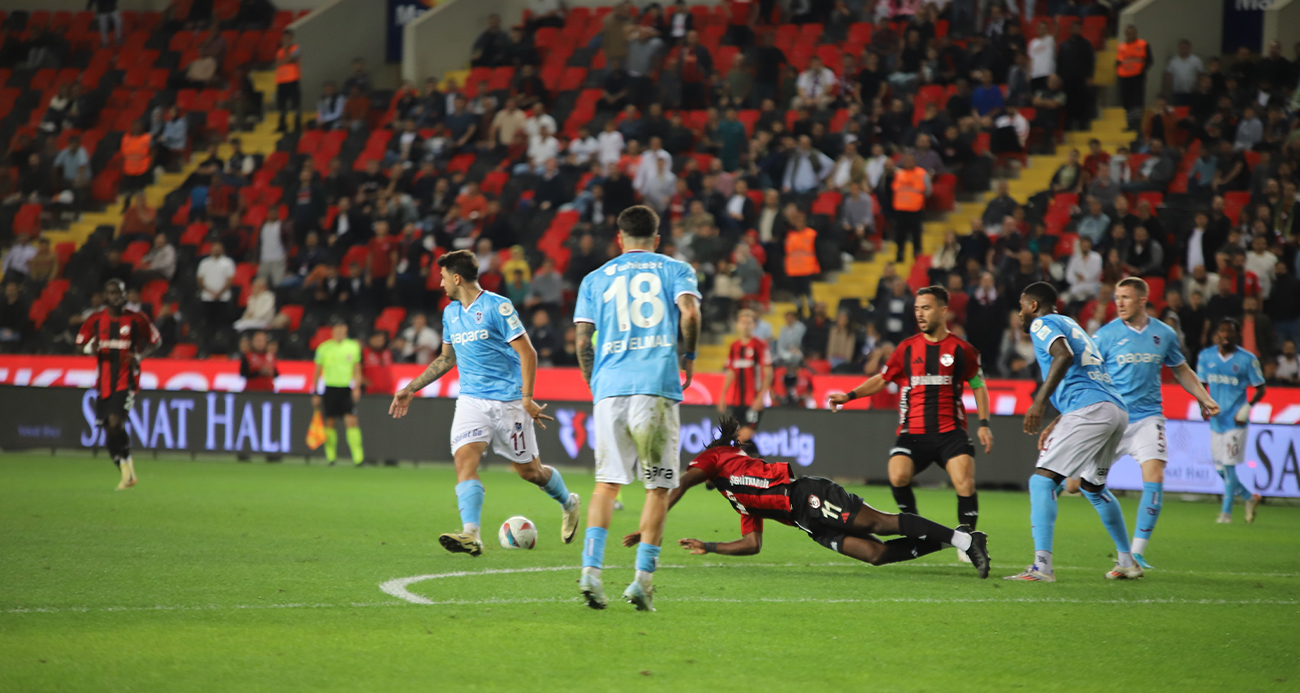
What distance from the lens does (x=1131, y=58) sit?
22.6 metres

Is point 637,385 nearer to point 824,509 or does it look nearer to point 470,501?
point 824,509

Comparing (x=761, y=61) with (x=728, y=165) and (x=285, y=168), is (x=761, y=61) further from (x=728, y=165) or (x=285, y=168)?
(x=285, y=168)

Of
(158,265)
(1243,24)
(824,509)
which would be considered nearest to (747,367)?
(824,509)

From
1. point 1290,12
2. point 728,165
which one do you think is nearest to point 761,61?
point 728,165

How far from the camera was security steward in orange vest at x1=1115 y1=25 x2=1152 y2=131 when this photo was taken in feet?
74.1

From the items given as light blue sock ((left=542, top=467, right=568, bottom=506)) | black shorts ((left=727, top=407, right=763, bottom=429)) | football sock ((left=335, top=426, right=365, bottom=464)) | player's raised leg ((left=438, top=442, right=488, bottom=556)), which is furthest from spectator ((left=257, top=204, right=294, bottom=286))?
player's raised leg ((left=438, top=442, right=488, bottom=556))

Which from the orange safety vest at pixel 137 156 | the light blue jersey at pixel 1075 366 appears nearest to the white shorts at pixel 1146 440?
the light blue jersey at pixel 1075 366

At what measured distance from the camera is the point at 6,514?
1189 cm

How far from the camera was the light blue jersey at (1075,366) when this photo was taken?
351 inches

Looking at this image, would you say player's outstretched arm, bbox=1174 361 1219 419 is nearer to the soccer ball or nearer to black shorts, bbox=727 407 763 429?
the soccer ball

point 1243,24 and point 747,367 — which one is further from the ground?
point 1243,24

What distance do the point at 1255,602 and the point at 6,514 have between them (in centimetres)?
1038

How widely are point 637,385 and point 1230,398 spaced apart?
9875 millimetres

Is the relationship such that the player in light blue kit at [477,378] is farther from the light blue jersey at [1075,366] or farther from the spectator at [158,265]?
the spectator at [158,265]
